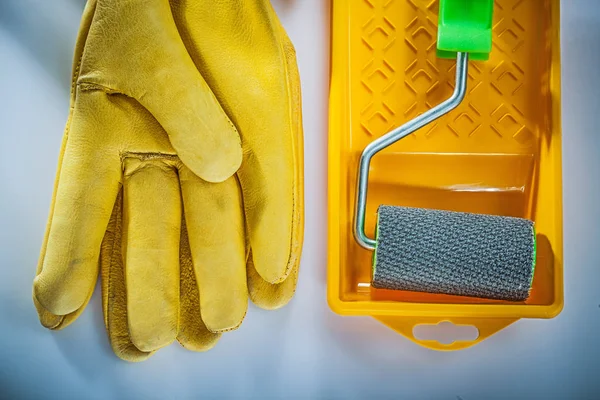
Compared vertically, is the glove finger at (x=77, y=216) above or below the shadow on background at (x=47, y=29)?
below

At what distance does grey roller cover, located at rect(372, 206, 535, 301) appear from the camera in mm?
614

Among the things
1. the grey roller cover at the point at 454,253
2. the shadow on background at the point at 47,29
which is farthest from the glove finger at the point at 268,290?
the shadow on background at the point at 47,29

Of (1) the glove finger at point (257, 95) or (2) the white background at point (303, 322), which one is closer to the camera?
(1) the glove finger at point (257, 95)

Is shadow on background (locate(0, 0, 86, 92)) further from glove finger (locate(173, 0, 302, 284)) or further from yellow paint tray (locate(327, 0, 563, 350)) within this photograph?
yellow paint tray (locate(327, 0, 563, 350))

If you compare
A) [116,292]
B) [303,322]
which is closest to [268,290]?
[303,322]

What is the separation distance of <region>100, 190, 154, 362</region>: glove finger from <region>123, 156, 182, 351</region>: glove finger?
30mm

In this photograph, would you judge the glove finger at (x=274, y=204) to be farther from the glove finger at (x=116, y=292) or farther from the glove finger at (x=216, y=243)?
the glove finger at (x=116, y=292)

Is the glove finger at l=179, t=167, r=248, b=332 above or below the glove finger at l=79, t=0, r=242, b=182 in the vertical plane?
below

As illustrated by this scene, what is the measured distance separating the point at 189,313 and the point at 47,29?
44cm

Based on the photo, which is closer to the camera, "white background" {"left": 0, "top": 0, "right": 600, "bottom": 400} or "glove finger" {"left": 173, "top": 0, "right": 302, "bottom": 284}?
"glove finger" {"left": 173, "top": 0, "right": 302, "bottom": 284}

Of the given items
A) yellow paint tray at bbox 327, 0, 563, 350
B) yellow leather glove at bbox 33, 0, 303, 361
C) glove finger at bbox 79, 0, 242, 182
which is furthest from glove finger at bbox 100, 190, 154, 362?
yellow paint tray at bbox 327, 0, 563, 350

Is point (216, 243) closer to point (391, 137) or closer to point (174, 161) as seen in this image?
point (174, 161)

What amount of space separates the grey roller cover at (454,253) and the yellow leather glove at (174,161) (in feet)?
0.39

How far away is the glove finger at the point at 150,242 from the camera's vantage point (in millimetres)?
633
